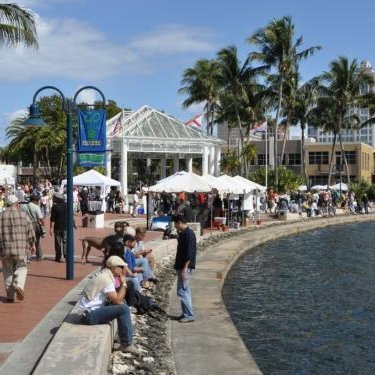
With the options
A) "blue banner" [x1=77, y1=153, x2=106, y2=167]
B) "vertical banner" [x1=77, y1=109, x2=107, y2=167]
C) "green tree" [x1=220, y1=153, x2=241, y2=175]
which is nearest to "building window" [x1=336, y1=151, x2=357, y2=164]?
"green tree" [x1=220, y1=153, x2=241, y2=175]

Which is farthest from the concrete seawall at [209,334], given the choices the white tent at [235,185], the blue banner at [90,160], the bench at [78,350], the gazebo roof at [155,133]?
the gazebo roof at [155,133]

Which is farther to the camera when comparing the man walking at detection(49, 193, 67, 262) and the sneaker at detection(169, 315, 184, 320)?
the man walking at detection(49, 193, 67, 262)

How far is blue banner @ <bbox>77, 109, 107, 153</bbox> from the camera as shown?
13.5m

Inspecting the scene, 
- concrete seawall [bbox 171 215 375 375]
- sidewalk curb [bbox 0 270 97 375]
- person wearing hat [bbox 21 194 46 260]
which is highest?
person wearing hat [bbox 21 194 46 260]

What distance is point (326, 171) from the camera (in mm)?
84750

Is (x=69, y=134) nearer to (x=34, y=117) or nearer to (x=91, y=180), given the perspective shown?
(x=34, y=117)

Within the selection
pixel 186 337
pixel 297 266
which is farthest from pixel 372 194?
pixel 186 337

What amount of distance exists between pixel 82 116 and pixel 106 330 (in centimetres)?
709

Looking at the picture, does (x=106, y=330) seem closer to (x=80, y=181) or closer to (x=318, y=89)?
(x=80, y=181)

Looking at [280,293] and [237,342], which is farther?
[280,293]

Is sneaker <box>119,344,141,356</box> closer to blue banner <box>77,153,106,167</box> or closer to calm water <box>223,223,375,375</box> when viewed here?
calm water <box>223,223,375,375</box>

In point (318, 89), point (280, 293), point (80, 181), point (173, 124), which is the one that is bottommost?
point (280, 293)

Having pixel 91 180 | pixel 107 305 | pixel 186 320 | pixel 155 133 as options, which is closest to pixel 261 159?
pixel 155 133

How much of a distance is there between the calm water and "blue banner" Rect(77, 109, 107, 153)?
4323 mm
